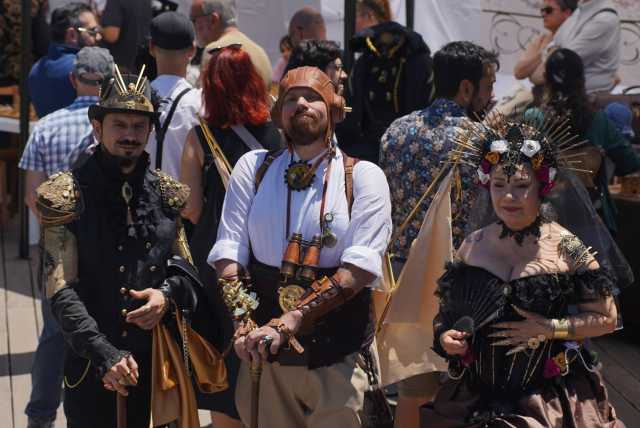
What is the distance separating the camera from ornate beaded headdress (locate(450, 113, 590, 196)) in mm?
3893

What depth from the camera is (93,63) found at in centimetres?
547

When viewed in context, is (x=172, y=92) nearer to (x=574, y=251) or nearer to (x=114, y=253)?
(x=114, y=253)

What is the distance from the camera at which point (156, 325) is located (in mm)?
4055

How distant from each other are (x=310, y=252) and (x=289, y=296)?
0.17 metres

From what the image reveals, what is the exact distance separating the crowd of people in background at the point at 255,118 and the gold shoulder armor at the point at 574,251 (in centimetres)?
49

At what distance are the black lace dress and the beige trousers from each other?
0.35 m

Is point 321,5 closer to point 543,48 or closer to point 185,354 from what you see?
Result: point 543,48

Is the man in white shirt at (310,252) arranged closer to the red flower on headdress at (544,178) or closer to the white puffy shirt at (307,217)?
the white puffy shirt at (307,217)

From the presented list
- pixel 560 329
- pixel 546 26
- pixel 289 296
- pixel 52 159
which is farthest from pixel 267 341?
pixel 546 26

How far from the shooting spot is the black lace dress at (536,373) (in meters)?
3.81

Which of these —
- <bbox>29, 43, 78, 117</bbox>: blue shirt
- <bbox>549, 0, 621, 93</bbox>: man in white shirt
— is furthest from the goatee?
<bbox>549, 0, 621, 93</bbox>: man in white shirt

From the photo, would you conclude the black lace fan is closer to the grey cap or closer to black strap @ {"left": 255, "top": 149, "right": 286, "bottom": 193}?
black strap @ {"left": 255, "top": 149, "right": 286, "bottom": 193}

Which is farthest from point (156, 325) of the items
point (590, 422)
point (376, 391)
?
point (590, 422)

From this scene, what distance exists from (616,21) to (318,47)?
3437mm
